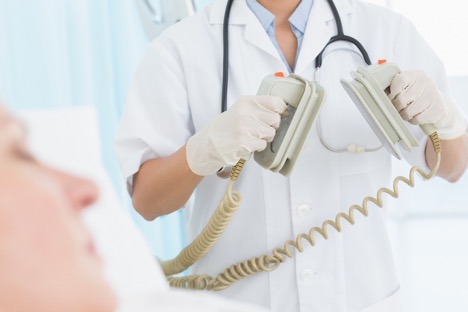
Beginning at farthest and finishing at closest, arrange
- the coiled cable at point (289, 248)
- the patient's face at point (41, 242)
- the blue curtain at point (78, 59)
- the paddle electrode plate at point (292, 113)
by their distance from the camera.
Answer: the blue curtain at point (78, 59) < the coiled cable at point (289, 248) < the paddle electrode plate at point (292, 113) < the patient's face at point (41, 242)

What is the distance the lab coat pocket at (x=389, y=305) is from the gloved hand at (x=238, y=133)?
38cm

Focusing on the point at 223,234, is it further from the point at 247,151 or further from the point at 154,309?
the point at 154,309

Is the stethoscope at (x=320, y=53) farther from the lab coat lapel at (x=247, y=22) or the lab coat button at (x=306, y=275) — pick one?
the lab coat button at (x=306, y=275)

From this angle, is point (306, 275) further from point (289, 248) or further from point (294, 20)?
point (294, 20)

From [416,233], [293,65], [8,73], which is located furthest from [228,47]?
[416,233]

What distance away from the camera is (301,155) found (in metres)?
1.28

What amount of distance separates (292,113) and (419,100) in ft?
0.75

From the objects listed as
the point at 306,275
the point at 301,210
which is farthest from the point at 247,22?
the point at 306,275

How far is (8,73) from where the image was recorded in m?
1.60

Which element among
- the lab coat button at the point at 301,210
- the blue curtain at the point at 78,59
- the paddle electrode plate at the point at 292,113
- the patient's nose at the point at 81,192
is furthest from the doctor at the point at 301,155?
the patient's nose at the point at 81,192

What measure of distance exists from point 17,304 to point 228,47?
78 centimetres

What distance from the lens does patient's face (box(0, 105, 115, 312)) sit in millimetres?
619

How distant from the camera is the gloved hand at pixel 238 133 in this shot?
112cm

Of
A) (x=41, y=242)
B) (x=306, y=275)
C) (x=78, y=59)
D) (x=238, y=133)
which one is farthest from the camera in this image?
(x=78, y=59)
